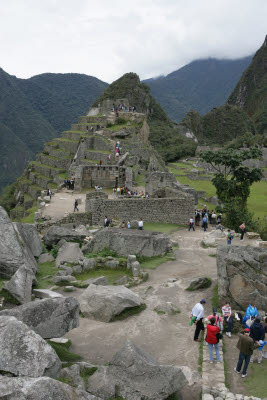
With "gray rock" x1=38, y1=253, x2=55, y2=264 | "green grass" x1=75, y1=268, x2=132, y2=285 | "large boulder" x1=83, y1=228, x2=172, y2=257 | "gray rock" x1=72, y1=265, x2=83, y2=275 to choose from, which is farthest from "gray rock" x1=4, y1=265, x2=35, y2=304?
"large boulder" x1=83, y1=228, x2=172, y2=257

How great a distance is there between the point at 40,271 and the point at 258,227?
572 inches

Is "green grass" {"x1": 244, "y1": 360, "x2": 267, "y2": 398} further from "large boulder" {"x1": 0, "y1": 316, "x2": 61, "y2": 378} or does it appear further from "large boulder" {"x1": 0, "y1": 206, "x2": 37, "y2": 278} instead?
"large boulder" {"x1": 0, "y1": 206, "x2": 37, "y2": 278}

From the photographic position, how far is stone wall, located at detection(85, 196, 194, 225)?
62.8 ft

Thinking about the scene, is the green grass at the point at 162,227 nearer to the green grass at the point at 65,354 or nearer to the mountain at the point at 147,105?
the green grass at the point at 65,354

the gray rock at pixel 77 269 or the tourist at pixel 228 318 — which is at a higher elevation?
the tourist at pixel 228 318

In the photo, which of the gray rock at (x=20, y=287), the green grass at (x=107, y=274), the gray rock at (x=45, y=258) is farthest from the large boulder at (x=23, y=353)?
the gray rock at (x=45, y=258)

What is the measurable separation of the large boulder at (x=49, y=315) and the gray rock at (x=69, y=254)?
6153mm

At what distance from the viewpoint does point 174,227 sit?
19484 millimetres

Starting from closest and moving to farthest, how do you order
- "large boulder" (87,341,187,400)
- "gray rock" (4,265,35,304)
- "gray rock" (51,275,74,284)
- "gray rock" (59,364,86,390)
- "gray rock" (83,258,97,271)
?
"gray rock" (59,364,86,390) < "large boulder" (87,341,187,400) < "gray rock" (4,265,35,304) < "gray rock" (51,275,74,284) < "gray rock" (83,258,97,271)

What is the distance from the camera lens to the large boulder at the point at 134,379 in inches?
212

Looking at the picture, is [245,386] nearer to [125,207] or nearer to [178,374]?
[178,374]

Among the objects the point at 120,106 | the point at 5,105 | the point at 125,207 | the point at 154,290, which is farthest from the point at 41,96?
the point at 154,290

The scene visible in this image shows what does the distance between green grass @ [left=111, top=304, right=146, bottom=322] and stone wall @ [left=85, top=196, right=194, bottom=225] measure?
10186 mm

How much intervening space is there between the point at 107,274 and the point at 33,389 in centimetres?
813
